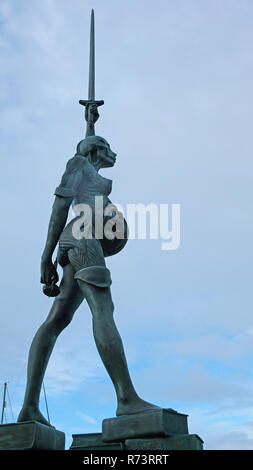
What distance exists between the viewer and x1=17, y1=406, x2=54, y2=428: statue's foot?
6.78m

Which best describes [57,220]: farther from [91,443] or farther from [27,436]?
[91,443]

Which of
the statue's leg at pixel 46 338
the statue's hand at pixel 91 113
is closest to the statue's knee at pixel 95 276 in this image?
the statue's leg at pixel 46 338

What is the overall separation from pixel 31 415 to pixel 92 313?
58.2 inches

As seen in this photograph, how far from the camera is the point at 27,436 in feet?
20.4

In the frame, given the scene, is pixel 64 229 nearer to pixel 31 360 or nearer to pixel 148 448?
pixel 31 360

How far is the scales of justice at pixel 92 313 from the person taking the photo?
6008mm

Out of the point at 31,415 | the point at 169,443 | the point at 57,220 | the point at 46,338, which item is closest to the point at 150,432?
the point at 169,443

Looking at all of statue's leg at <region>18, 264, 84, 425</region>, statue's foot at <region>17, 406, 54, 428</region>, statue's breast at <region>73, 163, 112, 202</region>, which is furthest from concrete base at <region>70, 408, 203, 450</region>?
statue's breast at <region>73, 163, 112, 202</region>

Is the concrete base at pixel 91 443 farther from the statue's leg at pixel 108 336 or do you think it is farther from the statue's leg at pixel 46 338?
the statue's leg at pixel 46 338

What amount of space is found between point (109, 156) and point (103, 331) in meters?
2.82

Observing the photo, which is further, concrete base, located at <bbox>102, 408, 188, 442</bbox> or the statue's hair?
the statue's hair

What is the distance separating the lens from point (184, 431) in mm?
6168

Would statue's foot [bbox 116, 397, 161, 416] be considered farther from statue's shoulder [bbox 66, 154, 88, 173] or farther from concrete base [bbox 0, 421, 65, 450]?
statue's shoulder [bbox 66, 154, 88, 173]
